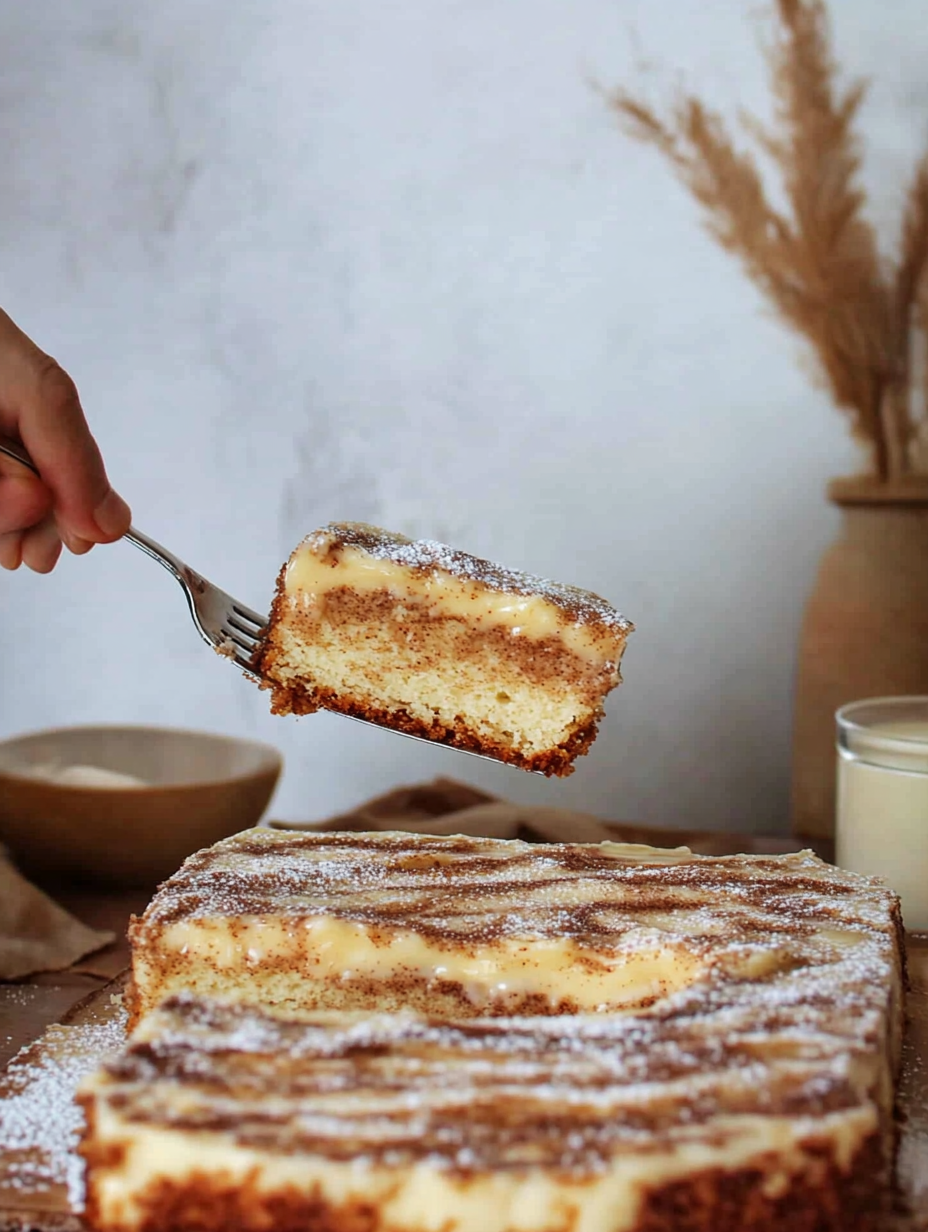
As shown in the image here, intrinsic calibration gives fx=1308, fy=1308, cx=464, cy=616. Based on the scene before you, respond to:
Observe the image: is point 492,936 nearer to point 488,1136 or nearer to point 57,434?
point 488,1136

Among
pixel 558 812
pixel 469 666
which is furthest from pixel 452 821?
pixel 469 666

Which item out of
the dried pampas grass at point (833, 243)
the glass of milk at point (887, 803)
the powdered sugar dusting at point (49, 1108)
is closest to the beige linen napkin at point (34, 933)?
the powdered sugar dusting at point (49, 1108)

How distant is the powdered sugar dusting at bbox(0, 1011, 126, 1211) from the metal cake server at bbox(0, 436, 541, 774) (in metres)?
0.45

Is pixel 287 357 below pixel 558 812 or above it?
above

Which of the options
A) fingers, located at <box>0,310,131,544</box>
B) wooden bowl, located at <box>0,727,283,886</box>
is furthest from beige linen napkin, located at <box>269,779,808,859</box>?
fingers, located at <box>0,310,131,544</box>

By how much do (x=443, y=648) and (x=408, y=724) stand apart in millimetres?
113

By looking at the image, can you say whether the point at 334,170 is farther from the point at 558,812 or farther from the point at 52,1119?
the point at 52,1119

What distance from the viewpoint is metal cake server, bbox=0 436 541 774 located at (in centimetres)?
163

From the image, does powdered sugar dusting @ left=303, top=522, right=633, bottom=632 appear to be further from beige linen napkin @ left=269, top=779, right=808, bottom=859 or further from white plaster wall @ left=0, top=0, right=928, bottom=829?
white plaster wall @ left=0, top=0, right=928, bottom=829

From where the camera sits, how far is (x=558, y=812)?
7.26ft

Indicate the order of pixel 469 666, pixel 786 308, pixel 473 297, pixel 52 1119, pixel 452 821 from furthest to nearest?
pixel 473 297 < pixel 786 308 < pixel 452 821 < pixel 469 666 < pixel 52 1119

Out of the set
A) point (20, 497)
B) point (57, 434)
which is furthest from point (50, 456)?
point (20, 497)

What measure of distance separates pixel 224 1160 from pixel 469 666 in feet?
2.46

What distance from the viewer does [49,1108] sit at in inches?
49.8
